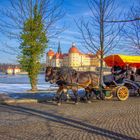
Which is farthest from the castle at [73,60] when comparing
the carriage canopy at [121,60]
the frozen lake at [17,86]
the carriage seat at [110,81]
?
the carriage seat at [110,81]

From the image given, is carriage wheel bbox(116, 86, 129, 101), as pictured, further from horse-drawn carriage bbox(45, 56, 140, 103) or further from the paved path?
the paved path

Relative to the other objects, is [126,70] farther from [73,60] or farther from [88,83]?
[73,60]

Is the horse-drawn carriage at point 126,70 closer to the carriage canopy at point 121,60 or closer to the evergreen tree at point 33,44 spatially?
the carriage canopy at point 121,60

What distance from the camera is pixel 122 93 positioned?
17.3m

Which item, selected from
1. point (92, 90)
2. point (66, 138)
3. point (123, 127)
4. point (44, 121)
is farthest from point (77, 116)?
point (92, 90)

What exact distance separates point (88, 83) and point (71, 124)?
6672 millimetres

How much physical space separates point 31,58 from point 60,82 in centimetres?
780

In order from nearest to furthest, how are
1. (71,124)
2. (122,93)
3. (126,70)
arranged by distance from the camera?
(71,124)
(122,93)
(126,70)

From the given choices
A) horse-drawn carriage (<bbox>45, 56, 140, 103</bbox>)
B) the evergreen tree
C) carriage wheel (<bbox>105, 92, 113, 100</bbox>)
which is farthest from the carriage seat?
the evergreen tree

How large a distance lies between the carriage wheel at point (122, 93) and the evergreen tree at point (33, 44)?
6838 mm

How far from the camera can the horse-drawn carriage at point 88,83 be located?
51.0 ft

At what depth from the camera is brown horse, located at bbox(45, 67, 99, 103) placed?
15.5 meters

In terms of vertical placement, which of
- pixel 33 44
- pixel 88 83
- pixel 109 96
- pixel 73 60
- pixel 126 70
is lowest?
pixel 109 96

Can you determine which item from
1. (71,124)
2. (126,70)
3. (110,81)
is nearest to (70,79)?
(110,81)
